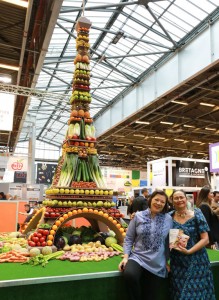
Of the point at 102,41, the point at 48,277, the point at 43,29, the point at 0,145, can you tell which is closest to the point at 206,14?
the point at 102,41

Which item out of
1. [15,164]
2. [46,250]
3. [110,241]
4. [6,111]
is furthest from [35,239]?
[15,164]

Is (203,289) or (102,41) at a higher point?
Answer: (102,41)

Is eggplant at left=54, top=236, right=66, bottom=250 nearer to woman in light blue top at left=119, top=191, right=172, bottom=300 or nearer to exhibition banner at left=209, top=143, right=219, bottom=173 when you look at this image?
woman in light blue top at left=119, top=191, right=172, bottom=300

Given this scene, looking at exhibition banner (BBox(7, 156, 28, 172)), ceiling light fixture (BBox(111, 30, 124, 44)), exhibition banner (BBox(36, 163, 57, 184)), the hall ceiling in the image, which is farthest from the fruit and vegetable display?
exhibition banner (BBox(36, 163, 57, 184))

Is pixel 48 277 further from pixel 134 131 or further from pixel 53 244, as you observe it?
pixel 134 131

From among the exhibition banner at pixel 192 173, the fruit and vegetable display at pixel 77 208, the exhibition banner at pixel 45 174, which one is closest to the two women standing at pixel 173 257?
the fruit and vegetable display at pixel 77 208

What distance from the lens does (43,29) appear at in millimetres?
7934

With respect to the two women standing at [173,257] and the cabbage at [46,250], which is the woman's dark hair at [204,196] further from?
the cabbage at [46,250]

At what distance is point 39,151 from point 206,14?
2756 cm

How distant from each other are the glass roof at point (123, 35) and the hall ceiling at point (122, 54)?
0.03 meters

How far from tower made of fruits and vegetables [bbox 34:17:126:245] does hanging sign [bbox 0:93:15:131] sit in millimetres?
5191

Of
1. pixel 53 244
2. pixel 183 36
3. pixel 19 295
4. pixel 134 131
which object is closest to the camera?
pixel 19 295

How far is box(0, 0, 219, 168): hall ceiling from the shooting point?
8.80 metres

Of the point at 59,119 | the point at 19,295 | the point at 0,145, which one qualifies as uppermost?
the point at 59,119
